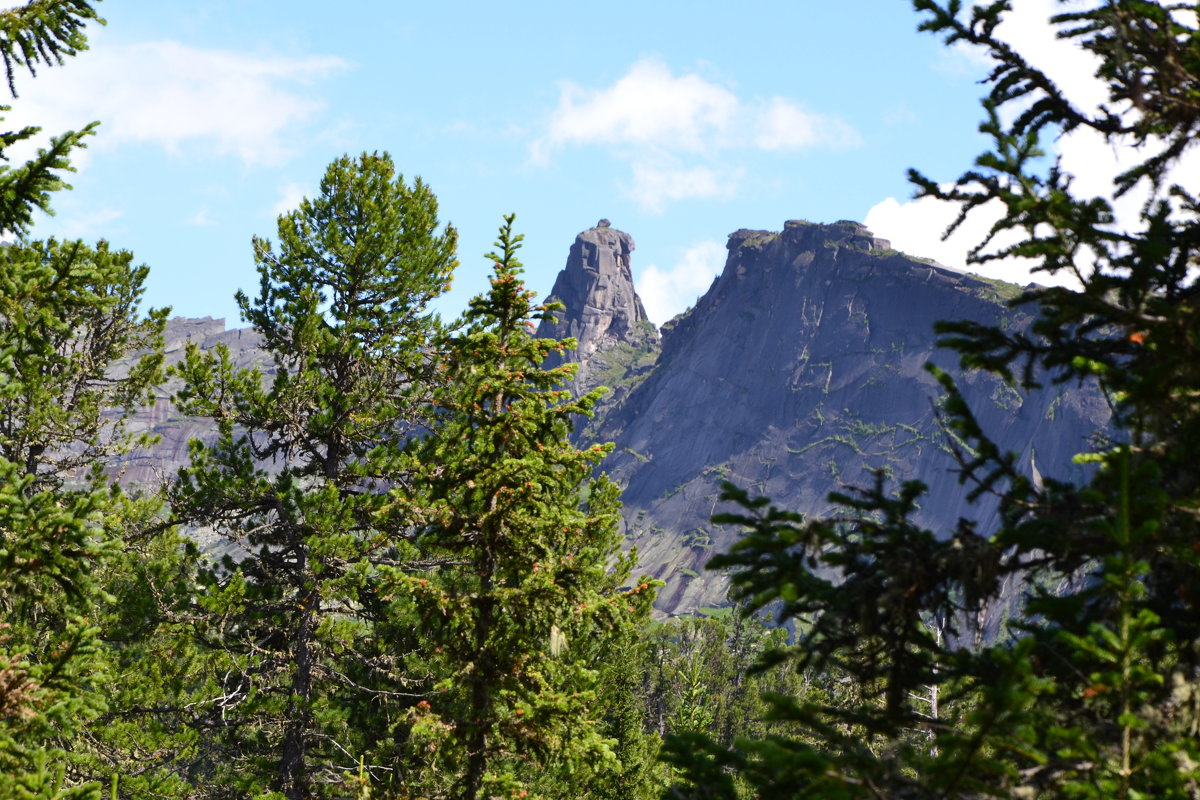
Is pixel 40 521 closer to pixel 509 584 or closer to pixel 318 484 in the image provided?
pixel 509 584

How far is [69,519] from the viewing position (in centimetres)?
698

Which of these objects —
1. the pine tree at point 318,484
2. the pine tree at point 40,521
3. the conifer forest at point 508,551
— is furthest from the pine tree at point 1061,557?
the pine tree at point 318,484

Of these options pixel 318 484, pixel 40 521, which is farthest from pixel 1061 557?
pixel 318 484

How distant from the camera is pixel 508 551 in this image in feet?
35.8

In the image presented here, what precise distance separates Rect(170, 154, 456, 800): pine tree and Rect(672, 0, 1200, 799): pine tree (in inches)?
372

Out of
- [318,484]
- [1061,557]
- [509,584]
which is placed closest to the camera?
[1061,557]

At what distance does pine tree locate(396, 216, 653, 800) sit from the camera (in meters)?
10.4

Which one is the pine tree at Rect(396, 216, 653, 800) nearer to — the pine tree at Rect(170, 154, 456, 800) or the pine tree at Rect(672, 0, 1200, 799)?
the pine tree at Rect(170, 154, 456, 800)

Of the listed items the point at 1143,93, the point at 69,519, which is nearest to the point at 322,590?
the point at 69,519

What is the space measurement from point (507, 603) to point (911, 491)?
6.43m

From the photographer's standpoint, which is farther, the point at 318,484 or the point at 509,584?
the point at 318,484

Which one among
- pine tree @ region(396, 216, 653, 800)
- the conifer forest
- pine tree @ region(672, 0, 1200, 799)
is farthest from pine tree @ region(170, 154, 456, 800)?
pine tree @ region(672, 0, 1200, 799)

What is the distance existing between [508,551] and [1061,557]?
7074 millimetres

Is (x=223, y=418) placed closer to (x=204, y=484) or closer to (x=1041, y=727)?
(x=204, y=484)
